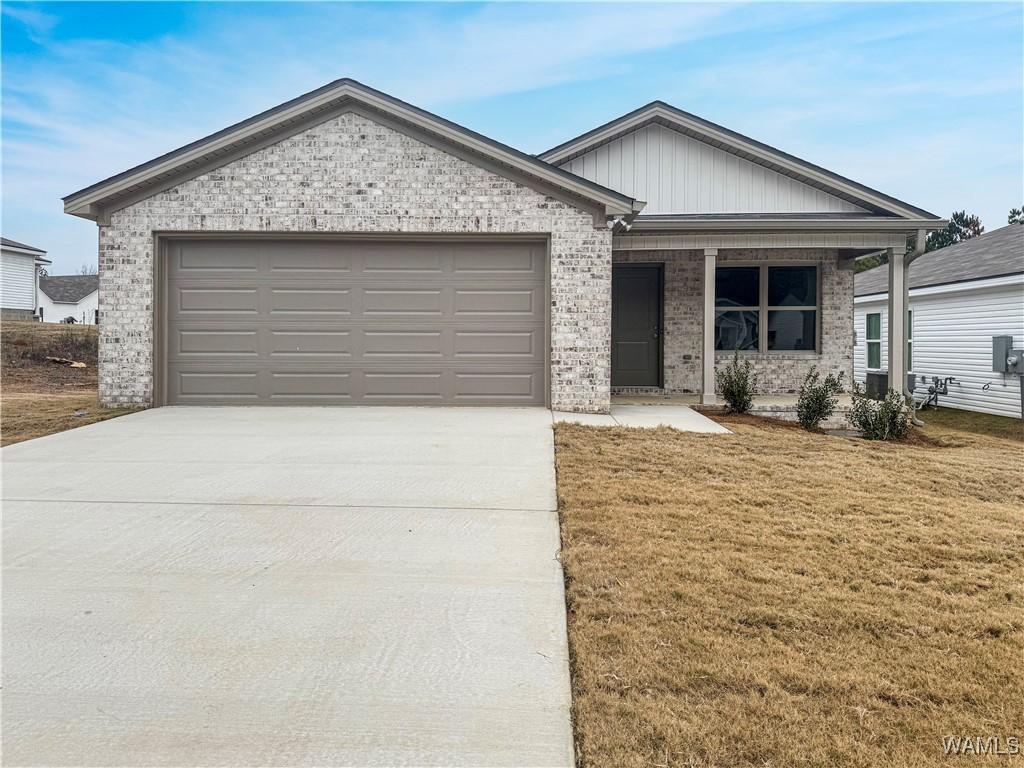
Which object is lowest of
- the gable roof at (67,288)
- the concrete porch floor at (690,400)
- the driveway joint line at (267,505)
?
the driveway joint line at (267,505)

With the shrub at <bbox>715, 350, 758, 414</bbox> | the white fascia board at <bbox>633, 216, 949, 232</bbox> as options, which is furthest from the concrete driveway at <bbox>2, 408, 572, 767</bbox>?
the white fascia board at <bbox>633, 216, 949, 232</bbox>

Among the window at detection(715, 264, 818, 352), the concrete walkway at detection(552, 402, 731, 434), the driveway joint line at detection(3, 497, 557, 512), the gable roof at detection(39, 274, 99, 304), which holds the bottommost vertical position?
the driveway joint line at detection(3, 497, 557, 512)

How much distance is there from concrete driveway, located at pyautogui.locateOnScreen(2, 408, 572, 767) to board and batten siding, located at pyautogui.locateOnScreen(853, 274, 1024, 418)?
43.6ft

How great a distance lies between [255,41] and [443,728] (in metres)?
21.4

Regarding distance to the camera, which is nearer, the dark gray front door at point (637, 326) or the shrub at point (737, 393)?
the shrub at point (737, 393)

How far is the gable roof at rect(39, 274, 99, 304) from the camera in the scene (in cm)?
4809

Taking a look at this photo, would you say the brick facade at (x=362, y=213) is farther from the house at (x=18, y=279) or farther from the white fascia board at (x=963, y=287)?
the house at (x=18, y=279)

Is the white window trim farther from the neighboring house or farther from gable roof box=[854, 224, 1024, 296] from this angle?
the neighboring house

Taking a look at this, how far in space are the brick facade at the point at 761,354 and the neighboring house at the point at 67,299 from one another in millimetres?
43966

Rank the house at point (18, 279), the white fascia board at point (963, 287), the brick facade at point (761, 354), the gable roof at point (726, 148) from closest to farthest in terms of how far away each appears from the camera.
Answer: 1. the gable roof at point (726, 148)
2. the brick facade at point (761, 354)
3. the white fascia board at point (963, 287)
4. the house at point (18, 279)

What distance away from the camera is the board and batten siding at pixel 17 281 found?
105ft

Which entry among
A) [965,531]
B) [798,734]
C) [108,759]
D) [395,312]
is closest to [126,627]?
[108,759]

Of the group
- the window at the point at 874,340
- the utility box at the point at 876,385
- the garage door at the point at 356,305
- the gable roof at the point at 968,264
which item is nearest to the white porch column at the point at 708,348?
the garage door at the point at 356,305

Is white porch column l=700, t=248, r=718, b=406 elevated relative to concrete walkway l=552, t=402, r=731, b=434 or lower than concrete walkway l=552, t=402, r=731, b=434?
elevated
